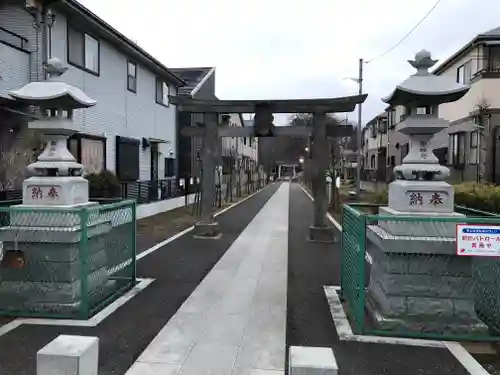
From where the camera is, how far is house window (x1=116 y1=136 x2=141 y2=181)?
14914 millimetres

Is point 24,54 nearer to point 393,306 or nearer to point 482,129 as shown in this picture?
point 393,306

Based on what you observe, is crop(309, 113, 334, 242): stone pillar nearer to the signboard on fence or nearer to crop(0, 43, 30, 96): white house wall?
the signboard on fence

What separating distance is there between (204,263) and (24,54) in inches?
287

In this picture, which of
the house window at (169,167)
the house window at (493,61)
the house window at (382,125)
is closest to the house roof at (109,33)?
the house window at (169,167)

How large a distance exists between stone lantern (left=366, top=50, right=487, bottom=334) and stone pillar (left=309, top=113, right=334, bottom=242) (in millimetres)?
5773

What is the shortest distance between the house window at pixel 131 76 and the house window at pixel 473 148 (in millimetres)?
14292

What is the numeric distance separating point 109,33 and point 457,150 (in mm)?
15973

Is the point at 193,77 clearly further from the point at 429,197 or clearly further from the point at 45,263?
the point at 429,197

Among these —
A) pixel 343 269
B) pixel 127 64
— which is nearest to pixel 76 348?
pixel 343 269

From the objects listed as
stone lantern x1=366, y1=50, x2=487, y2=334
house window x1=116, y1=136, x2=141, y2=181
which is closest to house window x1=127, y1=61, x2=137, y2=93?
house window x1=116, y1=136, x2=141, y2=181

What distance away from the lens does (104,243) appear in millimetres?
5938

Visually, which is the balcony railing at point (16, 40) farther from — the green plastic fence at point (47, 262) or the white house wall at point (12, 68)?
the green plastic fence at point (47, 262)

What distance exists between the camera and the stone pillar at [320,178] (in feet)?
35.8

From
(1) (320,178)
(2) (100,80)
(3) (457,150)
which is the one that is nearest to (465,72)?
(3) (457,150)
